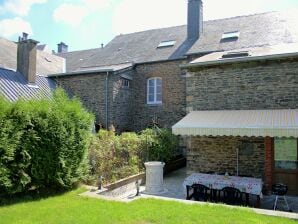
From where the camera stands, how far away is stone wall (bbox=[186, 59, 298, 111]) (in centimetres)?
1296

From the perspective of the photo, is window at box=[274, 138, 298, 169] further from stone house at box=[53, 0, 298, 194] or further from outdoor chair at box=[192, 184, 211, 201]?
outdoor chair at box=[192, 184, 211, 201]

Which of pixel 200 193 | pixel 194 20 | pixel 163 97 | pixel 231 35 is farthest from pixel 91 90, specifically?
pixel 200 193

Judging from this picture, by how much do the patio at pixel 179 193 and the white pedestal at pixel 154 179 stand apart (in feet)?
1.27

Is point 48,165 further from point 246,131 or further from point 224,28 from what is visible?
point 224,28

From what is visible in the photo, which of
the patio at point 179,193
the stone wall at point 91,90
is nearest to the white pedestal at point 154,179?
the patio at point 179,193

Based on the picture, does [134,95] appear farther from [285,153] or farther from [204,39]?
[285,153]

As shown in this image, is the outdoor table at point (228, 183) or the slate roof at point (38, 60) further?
the slate roof at point (38, 60)

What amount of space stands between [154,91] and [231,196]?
587 inches

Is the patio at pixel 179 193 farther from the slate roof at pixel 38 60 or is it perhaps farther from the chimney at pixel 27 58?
the slate roof at pixel 38 60

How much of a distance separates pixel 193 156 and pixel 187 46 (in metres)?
12.3

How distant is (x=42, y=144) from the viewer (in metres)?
10.5

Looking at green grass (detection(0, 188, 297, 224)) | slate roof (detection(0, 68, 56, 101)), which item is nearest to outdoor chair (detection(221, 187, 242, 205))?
green grass (detection(0, 188, 297, 224))

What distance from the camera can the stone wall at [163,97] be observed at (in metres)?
23.2

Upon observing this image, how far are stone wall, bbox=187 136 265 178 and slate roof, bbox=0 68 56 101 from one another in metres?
9.55
